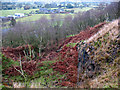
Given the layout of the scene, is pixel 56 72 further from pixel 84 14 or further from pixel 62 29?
pixel 84 14

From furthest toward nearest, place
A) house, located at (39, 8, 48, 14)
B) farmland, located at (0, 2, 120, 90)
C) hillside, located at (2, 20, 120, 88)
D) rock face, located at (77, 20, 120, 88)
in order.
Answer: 1. house, located at (39, 8, 48, 14)
2. farmland, located at (0, 2, 120, 90)
3. rock face, located at (77, 20, 120, 88)
4. hillside, located at (2, 20, 120, 88)

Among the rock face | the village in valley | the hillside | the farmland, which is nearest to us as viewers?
the hillside

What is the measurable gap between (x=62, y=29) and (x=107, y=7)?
828 centimetres

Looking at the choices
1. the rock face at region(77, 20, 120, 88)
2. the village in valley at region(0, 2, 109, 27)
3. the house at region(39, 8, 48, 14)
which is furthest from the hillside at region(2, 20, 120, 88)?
the house at region(39, 8, 48, 14)

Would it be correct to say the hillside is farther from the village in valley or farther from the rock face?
the village in valley

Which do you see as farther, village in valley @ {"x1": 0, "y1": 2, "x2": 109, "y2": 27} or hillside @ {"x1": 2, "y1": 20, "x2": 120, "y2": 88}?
village in valley @ {"x1": 0, "y1": 2, "x2": 109, "y2": 27}

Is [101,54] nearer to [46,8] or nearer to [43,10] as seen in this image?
[43,10]

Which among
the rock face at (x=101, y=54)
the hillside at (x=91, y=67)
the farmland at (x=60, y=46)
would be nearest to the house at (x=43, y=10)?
the farmland at (x=60, y=46)

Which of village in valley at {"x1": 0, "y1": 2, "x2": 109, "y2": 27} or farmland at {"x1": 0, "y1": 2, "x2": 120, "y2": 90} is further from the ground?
village in valley at {"x1": 0, "y1": 2, "x2": 109, "y2": 27}

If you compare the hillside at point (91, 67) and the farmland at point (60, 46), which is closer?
the hillside at point (91, 67)

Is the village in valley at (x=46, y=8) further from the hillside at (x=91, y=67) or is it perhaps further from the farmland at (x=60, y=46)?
the hillside at (x=91, y=67)

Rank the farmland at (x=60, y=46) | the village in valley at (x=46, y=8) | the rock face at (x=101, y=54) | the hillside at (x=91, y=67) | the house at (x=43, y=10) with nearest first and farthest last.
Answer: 1. the hillside at (x=91, y=67)
2. the rock face at (x=101, y=54)
3. the farmland at (x=60, y=46)
4. the village in valley at (x=46, y=8)
5. the house at (x=43, y=10)

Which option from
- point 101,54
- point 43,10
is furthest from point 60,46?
point 43,10

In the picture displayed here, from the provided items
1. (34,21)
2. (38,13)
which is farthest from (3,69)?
(38,13)
